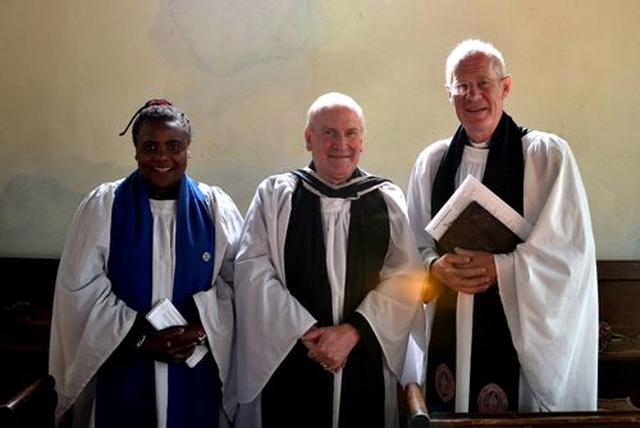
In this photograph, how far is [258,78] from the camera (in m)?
3.48

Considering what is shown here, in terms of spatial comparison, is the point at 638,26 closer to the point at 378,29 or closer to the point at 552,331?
the point at 378,29

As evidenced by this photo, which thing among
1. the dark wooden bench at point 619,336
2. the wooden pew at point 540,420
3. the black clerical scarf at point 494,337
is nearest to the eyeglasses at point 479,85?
Result: the black clerical scarf at point 494,337

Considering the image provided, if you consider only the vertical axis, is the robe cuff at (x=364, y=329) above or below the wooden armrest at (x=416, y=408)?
above

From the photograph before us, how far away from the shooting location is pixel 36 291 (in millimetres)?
3443

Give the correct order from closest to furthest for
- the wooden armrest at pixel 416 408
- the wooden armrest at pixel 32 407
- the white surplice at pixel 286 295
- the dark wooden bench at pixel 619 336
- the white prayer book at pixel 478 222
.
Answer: the wooden armrest at pixel 416 408 → the wooden armrest at pixel 32 407 → the white prayer book at pixel 478 222 → the white surplice at pixel 286 295 → the dark wooden bench at pixel 619 336

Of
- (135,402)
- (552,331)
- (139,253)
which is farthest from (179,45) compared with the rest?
(552,331)

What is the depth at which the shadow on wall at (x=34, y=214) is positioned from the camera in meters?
3.53

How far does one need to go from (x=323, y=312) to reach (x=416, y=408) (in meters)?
0.66

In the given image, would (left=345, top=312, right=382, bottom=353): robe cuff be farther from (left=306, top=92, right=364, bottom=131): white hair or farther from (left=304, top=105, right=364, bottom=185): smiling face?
→ (left=306, top=92, right=364, bottom=131): white hair

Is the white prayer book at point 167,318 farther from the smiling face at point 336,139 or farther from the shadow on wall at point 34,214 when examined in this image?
the shadow on wall at point 34,214

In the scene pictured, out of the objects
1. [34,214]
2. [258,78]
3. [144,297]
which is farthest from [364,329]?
[34,214]

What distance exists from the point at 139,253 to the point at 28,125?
166 cm

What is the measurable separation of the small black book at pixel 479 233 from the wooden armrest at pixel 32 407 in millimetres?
A: 1596

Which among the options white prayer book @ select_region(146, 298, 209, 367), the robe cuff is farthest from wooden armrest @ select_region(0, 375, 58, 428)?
the robe cuff
